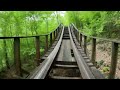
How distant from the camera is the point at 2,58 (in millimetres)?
18422

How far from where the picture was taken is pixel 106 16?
10.5 m

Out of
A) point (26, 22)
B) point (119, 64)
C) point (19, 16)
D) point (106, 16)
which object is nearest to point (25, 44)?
point (26, 22)

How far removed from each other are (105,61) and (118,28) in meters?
3.45

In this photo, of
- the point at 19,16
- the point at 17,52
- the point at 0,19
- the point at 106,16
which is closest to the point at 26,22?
the point at 19,16

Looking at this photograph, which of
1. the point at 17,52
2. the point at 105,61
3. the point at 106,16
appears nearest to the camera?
the point at 17,52
